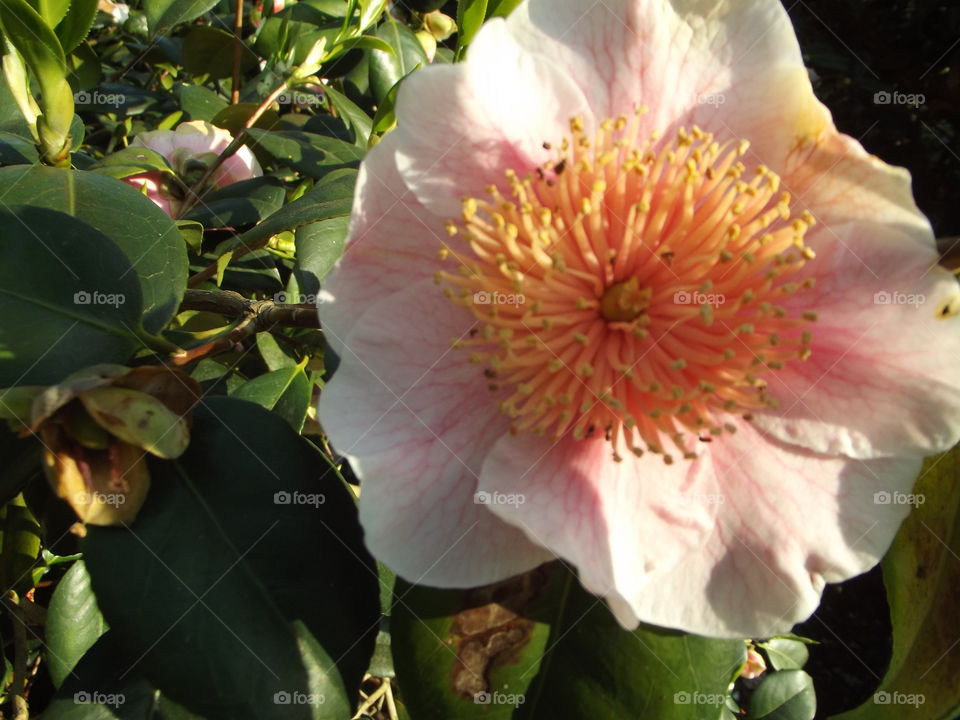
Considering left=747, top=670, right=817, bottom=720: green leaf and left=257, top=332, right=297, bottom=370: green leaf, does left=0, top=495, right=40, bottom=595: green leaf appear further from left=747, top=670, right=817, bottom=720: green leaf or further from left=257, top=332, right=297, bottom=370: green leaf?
left=747, top=670, right=817, bottom=720: green leaf

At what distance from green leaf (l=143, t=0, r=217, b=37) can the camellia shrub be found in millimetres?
836

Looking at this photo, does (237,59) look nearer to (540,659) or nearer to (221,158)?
(221,158)

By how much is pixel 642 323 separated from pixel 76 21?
3.57 feet

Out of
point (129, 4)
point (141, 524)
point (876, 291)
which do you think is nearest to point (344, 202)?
point (141, 524)

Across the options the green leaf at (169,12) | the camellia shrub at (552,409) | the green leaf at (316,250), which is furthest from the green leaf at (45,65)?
the green leaf at (169,12)

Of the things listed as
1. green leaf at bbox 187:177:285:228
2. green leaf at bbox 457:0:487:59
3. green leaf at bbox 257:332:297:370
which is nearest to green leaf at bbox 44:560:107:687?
green leaf at bbox 257:332:297:370

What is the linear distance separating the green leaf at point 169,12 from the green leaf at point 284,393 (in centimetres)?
95

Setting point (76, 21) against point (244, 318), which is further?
point (76, 21)

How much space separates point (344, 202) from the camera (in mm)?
1336

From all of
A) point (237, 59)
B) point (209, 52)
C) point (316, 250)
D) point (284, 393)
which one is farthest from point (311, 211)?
point (209, 52)

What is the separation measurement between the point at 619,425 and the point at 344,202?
660 millimetres

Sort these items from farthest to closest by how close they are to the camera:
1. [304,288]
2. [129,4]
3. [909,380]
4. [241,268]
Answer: [129,4], [241,268], [304,288], [909,380]

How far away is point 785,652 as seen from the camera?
2.50 m

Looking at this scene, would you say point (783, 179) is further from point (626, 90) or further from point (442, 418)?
point (442, 418)
